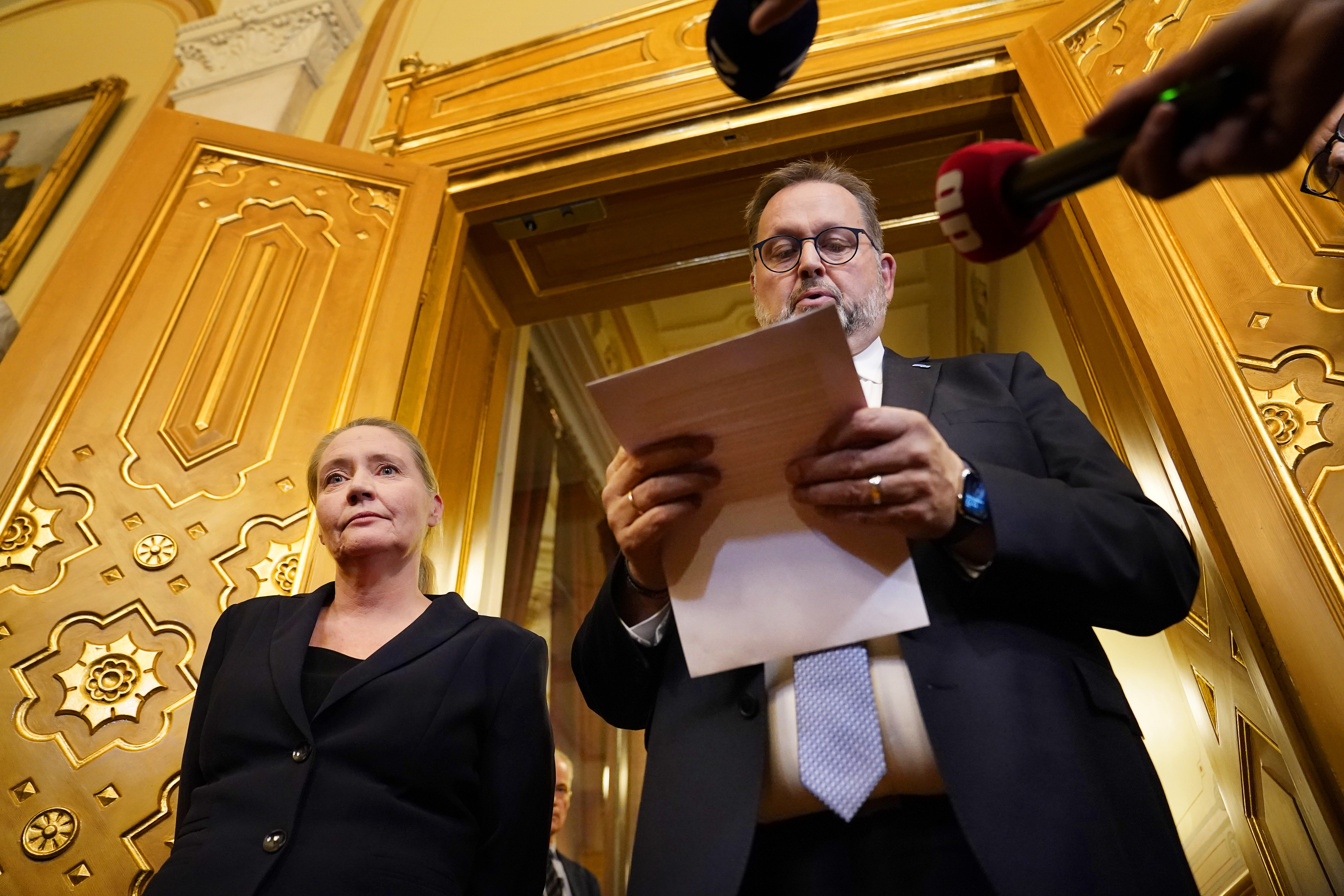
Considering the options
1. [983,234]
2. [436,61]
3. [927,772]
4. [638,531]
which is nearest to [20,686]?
[638,531]

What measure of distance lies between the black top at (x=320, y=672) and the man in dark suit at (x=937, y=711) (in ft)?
1.75

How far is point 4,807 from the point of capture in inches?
68.7

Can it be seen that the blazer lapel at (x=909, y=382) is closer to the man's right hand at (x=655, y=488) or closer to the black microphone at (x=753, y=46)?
the man's right hand at (x=655, y=488)

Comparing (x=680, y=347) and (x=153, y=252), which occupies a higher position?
(x=680, y=347)

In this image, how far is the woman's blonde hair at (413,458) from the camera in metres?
1.77

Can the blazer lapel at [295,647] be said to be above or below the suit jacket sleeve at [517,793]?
above

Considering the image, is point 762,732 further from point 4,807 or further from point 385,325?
point 385,325

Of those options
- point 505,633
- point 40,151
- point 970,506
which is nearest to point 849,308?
point 970,506

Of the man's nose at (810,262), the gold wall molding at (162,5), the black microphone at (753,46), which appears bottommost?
the black microphone at (753,46)

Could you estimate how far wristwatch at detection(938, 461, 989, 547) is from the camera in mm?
958

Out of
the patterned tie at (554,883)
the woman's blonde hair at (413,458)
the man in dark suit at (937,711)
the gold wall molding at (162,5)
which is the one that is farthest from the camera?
the gold wall molding at (162,5)

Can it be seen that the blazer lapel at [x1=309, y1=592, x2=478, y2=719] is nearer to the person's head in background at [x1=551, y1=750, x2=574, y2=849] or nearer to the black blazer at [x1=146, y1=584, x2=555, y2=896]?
the black blazer at [x1=146, y1=584, x2=555, y2=896]

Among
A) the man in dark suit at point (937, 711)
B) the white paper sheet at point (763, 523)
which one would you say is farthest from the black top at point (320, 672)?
the white paper sheet at point (763, 523)

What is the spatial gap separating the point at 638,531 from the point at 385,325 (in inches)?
72.2
